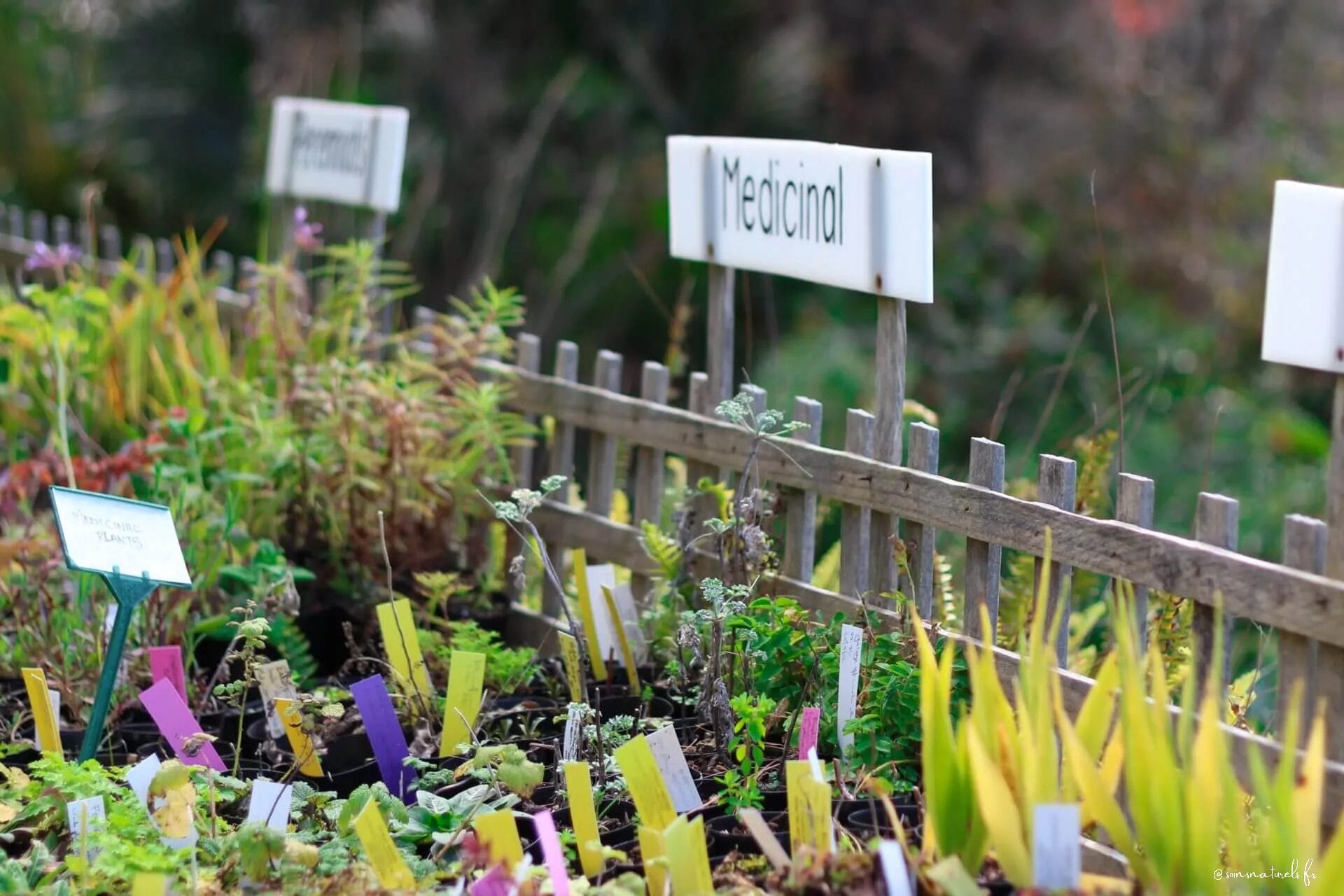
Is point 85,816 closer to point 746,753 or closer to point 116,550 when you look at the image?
point 116,550

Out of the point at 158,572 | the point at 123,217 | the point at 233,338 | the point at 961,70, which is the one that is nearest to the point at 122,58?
the point at 123,217

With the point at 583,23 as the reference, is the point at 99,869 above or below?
below

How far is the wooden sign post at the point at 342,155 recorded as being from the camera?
13.7 feet

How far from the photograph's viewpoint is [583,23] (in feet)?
26.9

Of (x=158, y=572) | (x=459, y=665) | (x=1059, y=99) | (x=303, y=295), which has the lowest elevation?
(x=459, y=665)

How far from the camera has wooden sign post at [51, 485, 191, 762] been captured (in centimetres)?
229

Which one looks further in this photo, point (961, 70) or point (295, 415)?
point (961, 70)

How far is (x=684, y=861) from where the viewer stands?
185cm

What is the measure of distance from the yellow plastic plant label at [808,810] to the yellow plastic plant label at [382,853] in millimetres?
520

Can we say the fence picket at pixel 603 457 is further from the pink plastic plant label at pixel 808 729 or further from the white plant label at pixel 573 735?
the pink plastic plant label at pixel 808 729

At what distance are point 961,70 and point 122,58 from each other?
4688 mm

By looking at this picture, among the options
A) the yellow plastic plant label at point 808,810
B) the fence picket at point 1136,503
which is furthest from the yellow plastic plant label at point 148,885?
the fence picket at point 1136,503

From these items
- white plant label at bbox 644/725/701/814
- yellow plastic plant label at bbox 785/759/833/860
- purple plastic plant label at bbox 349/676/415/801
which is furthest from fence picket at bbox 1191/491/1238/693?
purple plastic plant label at bbox 349/676/415/801

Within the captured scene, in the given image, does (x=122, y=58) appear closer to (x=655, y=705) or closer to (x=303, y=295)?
(x=303, y=295)
